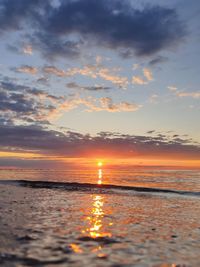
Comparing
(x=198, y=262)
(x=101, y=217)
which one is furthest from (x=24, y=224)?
(x=198, y=262)

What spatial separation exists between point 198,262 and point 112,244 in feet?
11.0

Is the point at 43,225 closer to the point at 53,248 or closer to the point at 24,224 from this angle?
the point at 24,224

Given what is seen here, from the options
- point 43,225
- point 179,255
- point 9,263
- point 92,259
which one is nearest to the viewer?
point 9,263

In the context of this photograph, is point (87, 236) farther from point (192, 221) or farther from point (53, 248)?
point (192, 221)

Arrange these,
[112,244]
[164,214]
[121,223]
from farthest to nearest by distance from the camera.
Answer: [164,214], [121,223], [112,244]

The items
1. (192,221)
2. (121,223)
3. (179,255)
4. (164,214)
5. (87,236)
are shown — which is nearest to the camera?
(179,255)

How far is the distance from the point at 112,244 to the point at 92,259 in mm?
2151

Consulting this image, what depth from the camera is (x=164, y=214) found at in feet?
66.0

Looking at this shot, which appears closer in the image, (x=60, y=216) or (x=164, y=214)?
(x=60, y=216)

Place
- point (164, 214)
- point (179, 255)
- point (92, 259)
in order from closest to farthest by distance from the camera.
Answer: point (92, 259) → point (179, 255) → point (164, 214)

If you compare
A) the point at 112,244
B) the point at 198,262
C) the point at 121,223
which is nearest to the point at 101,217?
the point at 121,223

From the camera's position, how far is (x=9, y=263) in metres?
8.89

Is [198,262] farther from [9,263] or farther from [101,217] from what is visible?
[101,217]

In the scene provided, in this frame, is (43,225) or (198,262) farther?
(43,225)
